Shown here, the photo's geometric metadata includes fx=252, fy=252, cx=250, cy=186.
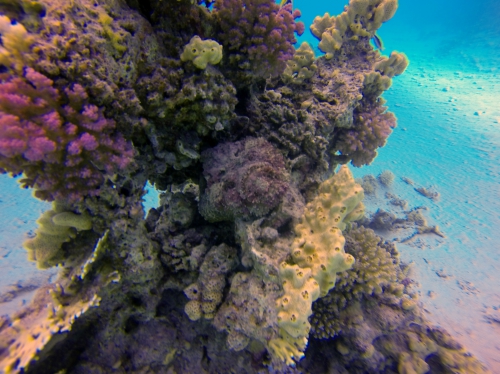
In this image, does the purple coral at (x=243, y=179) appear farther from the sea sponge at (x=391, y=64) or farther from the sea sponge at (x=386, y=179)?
the sea sponge at (x=386, y=179)

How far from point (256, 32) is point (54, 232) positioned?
303 cm

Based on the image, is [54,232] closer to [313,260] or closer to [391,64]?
[313,260]

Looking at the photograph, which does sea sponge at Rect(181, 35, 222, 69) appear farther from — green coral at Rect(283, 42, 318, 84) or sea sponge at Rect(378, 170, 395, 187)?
sea sponge at Rect(378, 170, 395, 187)

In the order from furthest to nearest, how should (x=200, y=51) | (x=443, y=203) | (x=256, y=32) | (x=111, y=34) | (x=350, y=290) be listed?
(x=443, y=203) → (x=350, y=290) → (x=256, y=32) → (x=200, y=51) → (x=111, y=34)

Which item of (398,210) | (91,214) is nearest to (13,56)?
(91,214)

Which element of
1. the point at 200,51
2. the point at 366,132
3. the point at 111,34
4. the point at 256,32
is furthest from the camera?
the point at 366,132

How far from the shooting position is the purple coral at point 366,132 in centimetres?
397

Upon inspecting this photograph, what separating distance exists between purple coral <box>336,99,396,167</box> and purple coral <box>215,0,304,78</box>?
1.66 metres

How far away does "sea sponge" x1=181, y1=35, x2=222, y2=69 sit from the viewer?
2.37 meters

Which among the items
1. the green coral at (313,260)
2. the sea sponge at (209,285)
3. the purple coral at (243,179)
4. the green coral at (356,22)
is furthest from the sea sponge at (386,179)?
the sea sponge at (209,285)

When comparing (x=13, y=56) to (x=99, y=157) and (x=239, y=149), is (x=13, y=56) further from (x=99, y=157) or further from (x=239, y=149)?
(x=239, y=149)

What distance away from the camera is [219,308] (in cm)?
302

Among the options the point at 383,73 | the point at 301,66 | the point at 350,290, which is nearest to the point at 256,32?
the point at 301,66

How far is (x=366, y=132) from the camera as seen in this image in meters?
3.97
